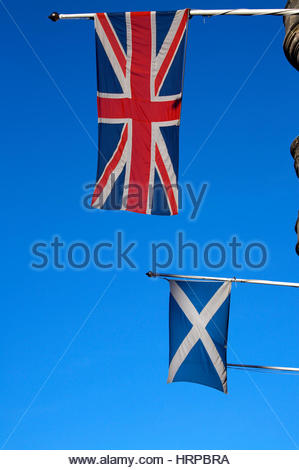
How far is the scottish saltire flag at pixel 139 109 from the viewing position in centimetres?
1111

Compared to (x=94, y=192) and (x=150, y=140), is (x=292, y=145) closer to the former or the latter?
(x=150, y=140)

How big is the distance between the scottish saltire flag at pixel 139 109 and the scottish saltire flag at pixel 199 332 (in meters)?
2.98

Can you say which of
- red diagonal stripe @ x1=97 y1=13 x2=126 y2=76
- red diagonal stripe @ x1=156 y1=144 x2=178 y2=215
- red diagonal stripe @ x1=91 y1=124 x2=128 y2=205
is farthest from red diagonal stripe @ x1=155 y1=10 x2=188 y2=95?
red diagonal stripe @ x1=156 y1=144 x2=178 y2=215

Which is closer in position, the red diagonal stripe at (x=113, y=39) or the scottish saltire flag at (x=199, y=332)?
the red diagonal stripe at (x=113, y=39)

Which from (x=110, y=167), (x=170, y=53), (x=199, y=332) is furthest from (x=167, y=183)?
(x=199, y=332)

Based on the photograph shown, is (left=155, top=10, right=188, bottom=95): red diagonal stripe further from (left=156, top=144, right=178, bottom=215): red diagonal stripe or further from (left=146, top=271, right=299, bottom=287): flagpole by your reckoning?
(left=146, top=271, right=299, bottom=287): flagpole

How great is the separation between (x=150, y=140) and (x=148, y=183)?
0.86 meters

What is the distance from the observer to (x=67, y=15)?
11336mm

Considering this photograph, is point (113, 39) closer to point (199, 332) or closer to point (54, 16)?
point (54, 16)

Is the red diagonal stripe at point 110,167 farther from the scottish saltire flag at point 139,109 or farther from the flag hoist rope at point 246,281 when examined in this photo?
A: the flag hoist rope at point 246,281

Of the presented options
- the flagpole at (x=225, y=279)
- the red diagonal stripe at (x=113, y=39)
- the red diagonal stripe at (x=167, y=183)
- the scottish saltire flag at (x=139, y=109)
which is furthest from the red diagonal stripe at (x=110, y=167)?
the flagpole at (x=225, y=279)

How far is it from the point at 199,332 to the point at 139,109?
18.2ft

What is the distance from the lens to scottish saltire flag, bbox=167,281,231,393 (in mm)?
13148

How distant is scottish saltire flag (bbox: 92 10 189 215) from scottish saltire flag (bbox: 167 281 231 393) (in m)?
2.98
